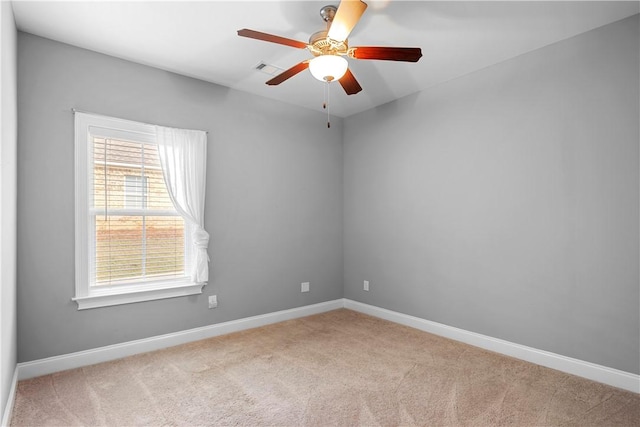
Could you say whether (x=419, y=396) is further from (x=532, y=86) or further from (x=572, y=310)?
(x=532, y=86)

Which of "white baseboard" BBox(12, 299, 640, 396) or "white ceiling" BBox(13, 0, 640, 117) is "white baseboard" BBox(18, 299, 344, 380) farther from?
"white ceiling" BBox(13, 0, 640, 117)

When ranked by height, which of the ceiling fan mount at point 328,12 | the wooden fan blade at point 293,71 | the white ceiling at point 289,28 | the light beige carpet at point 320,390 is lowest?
the light beige carpet at point 320,390

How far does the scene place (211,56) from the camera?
3182mm

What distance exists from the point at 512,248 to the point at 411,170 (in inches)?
53.5

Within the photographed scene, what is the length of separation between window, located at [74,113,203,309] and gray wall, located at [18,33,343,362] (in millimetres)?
91

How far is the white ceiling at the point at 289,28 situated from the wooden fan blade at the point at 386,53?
Result: 1.20 feet

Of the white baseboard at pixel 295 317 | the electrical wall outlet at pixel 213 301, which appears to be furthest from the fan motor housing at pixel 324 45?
the white baseboard at pixel 295 317

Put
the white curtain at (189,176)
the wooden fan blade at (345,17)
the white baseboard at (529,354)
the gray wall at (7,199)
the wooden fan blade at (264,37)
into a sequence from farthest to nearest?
the white curtain at (189,176)
the white baseboard at (529,354)
the wooden fan blade at (264,37)
the gray wall at (7,199)
the wooden fan blade at (345,17)

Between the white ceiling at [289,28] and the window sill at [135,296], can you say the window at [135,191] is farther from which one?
the white ceiling at [289,28]

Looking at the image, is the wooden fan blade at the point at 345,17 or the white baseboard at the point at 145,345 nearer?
the wooden fan blade at the point at 345,17

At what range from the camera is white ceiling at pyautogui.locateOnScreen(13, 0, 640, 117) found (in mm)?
2479

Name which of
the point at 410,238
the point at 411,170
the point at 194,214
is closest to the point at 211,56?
the point at 194,214

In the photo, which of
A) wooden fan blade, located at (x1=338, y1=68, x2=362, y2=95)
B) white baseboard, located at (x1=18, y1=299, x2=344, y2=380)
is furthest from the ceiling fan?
white baseboard, located at (x1=18, y1=299, x2=344, y2=380)

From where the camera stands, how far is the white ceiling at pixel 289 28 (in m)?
2.48
